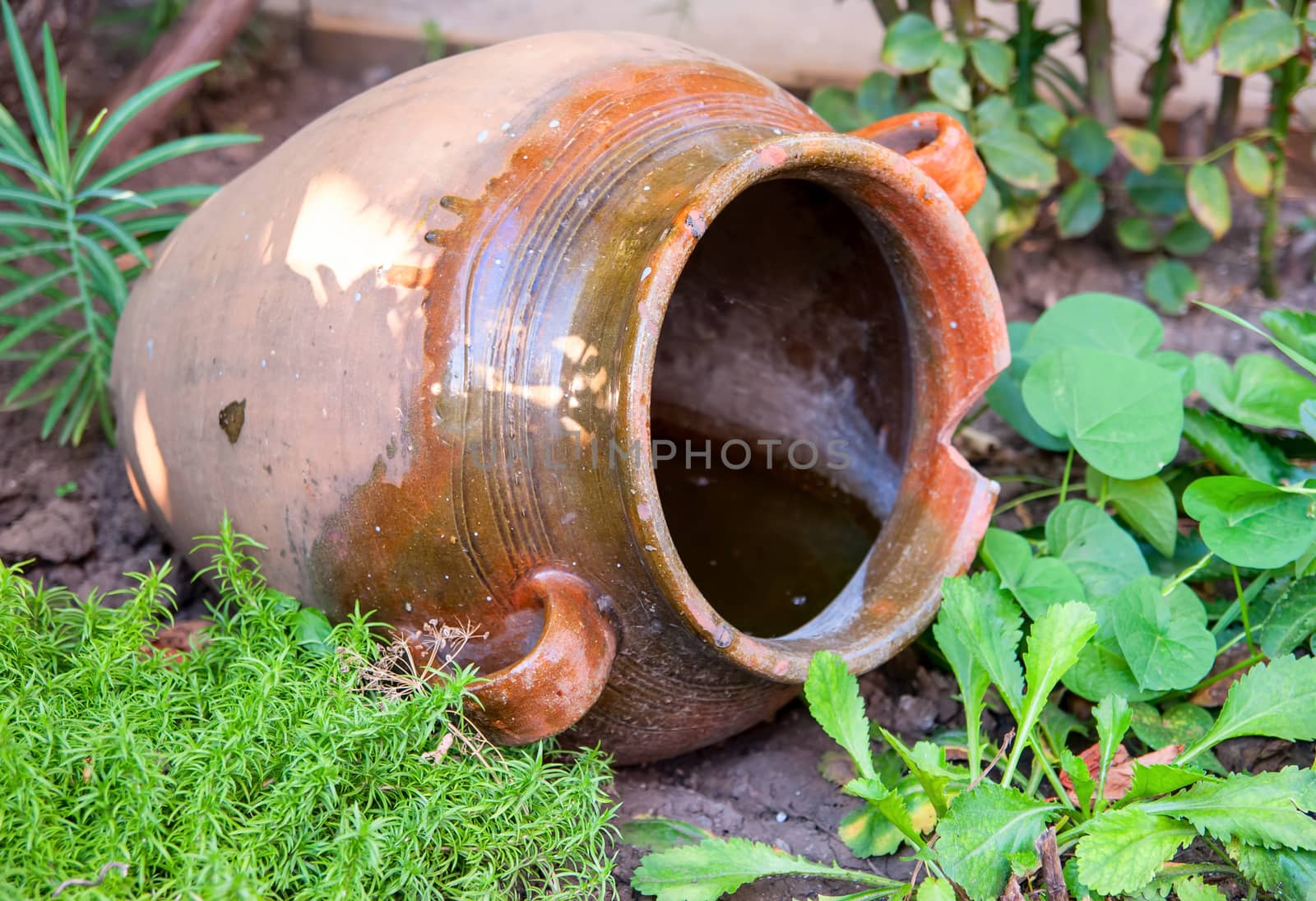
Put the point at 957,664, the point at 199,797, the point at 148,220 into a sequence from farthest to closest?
1. the point at 148,220
2. the point at 957,664
3. the point at 199,797

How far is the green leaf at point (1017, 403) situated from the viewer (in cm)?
206

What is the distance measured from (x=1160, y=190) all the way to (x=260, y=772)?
2.37 m

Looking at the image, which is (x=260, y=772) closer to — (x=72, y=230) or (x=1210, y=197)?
(x=72, y=230)

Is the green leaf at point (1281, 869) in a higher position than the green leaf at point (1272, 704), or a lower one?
lower

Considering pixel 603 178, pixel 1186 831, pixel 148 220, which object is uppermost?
pixel 603 178

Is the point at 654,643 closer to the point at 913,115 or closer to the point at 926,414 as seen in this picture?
the point at 926,414

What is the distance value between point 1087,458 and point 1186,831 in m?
0.61

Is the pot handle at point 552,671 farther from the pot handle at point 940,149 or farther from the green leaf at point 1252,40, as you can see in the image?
the green leaf at point 1252,40

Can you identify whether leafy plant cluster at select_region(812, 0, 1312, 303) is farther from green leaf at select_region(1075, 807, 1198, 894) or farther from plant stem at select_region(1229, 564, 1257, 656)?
green leaf at select_region(1075, 807, 1198, 894)

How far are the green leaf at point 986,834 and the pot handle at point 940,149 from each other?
889 mm

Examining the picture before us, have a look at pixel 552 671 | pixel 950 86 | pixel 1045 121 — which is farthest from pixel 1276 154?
pixel 552 671

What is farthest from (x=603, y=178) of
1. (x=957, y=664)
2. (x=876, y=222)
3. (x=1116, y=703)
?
(x=1116, y=703)

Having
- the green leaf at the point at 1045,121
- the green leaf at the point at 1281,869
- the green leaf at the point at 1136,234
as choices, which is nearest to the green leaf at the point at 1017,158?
the green leaf at the point at 1045,121

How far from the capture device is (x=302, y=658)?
4.83ft
